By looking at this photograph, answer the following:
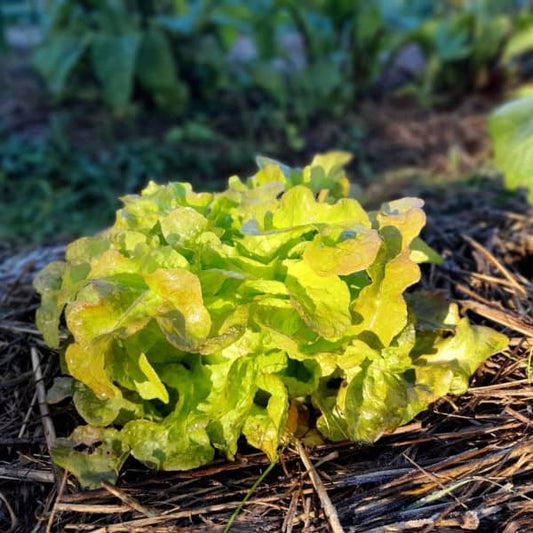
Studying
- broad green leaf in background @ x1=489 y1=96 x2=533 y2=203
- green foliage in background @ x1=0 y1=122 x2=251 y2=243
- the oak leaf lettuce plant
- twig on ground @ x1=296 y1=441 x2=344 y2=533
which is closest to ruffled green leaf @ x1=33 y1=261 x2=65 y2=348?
the oak leaf lettuce plant

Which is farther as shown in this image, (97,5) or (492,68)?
(492,68)

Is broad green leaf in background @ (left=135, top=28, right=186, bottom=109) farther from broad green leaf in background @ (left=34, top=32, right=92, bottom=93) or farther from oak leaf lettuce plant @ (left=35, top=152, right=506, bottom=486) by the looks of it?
oak leaf lettuce plant @ (left=35, top=152, right=506, bottom=486)

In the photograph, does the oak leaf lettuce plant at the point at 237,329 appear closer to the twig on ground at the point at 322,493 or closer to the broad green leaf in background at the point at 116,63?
the twig on ground at the point at 322,493

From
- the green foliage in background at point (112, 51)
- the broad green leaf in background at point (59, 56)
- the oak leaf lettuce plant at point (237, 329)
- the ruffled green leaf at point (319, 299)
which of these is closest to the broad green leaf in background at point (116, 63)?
the green foliage in background at point (112, 51)

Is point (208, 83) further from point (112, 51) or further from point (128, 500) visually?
point (128, 500)

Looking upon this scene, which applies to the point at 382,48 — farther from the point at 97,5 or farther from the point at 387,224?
the point at 387,224

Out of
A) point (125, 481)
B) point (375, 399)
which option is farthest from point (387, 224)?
point (125, 481)
